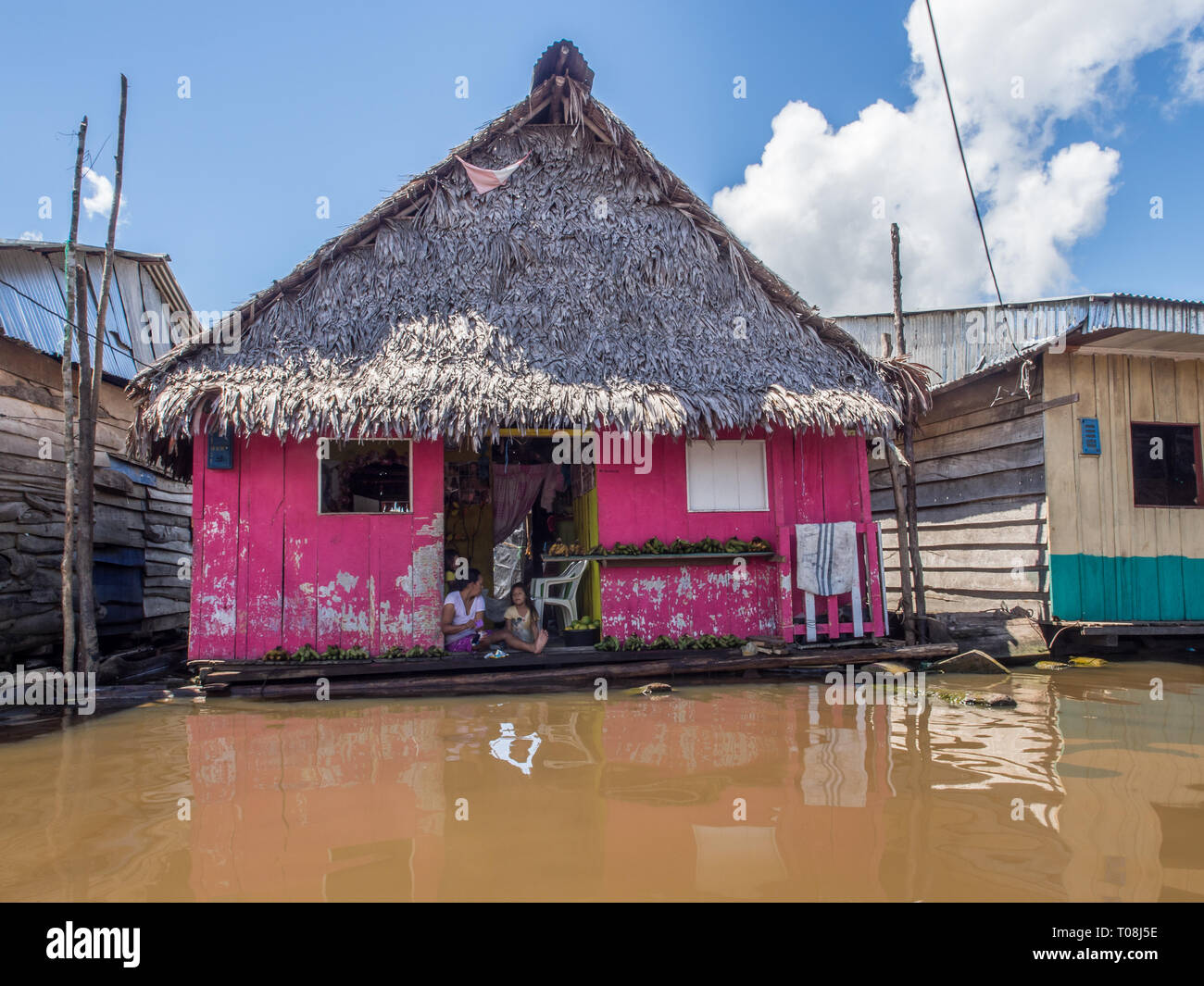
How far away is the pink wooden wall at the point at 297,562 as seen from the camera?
7.95m

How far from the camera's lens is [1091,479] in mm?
9664

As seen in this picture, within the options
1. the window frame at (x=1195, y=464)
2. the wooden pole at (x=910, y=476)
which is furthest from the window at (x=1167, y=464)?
the wooden pole at (x=910, y=476)

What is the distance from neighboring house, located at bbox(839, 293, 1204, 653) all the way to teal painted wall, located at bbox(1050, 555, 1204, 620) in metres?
0.01

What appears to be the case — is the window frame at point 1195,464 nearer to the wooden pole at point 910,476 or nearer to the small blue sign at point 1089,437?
the small blue sign at point 1089,437

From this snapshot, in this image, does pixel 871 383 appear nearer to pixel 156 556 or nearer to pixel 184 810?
pixel 184 810

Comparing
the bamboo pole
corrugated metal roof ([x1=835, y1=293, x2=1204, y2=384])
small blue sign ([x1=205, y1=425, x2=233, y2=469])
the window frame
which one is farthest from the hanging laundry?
the window frame

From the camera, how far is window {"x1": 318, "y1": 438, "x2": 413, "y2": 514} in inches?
327

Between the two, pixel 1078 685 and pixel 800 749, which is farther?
pixel 1078 685

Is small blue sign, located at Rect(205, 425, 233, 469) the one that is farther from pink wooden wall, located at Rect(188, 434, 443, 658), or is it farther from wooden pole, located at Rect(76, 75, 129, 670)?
wooden pole, located at Rect(76, 75, 129, 670)

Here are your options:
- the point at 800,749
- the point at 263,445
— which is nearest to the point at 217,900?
the point at 800,749

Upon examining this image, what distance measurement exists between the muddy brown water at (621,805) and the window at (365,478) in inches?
101

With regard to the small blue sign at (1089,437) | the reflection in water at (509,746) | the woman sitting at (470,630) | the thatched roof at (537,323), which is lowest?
the reflection in water at (509,746)

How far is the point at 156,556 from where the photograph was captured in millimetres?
12375
